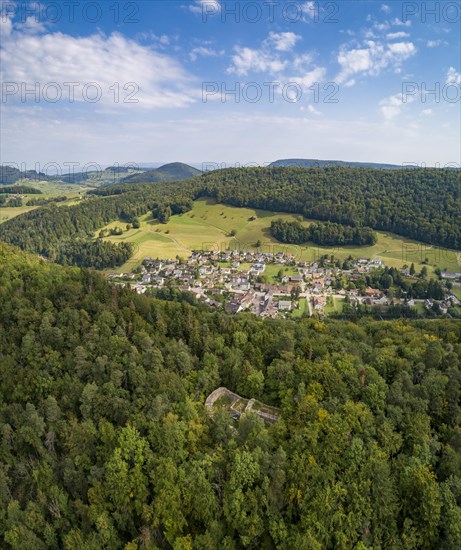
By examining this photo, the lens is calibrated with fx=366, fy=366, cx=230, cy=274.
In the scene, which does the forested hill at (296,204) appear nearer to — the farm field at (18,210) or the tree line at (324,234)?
the tree line at (324,234)

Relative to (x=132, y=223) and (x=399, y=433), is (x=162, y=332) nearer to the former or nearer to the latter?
(x=399, y=433)

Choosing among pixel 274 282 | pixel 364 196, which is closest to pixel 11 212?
pixel 274 282

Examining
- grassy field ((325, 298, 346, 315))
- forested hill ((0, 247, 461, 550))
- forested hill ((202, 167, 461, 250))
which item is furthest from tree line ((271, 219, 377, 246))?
forested hill ((0, 247, 461, 550))

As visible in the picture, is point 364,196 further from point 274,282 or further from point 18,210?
point 18,210

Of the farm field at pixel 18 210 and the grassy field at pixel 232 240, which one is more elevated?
the farm field at pixel 18 210

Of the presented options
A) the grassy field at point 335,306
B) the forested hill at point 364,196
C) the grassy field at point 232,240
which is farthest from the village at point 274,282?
the forested hill at point 364,196

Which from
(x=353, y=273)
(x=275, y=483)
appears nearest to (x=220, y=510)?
(x=275, y=483)
